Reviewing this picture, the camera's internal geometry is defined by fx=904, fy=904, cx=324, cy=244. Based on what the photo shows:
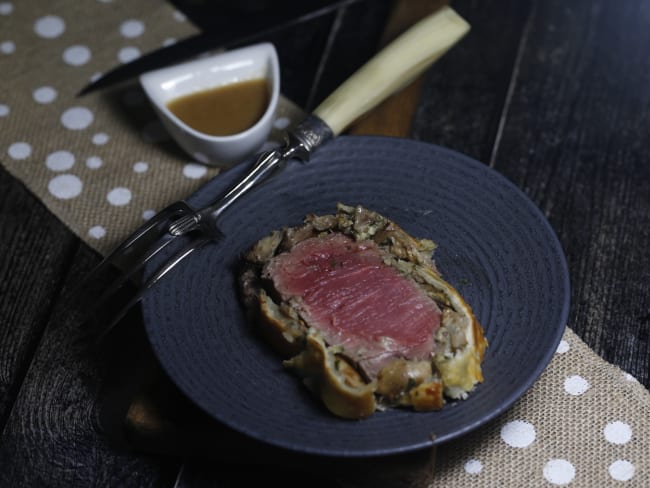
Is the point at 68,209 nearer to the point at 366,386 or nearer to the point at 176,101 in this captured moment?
the point at 176,101

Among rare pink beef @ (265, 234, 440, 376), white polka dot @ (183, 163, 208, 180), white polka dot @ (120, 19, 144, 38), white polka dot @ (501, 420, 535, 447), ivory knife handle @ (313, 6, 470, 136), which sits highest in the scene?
ivory knife handle @ (313, 6, 470, 136)

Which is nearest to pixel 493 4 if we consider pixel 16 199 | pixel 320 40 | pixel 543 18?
pixel 543 18

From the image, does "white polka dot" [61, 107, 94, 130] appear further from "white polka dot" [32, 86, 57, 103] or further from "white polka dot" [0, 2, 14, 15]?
"white polka dot" [0, 2, 14, 15]

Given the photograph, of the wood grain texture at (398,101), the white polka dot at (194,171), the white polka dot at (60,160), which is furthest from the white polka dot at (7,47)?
the wood grain texture at (398,101)

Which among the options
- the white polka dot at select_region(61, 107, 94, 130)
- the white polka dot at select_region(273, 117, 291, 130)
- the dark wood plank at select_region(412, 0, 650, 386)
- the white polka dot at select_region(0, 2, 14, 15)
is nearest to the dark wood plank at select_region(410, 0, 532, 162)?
the dark wood plank at select_region(412, 0, 650, 386)

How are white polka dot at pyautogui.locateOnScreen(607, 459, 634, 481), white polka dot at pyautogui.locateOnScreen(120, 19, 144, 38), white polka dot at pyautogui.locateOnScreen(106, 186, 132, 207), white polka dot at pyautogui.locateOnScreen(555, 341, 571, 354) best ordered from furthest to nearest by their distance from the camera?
white polka dot at pyautogui.locateOnScreen(120, 19, 144, 38) → white polka dot at pyautogui.locateOnScreen(106, 186, 132, 207) → white polka dot at pyautogui.locateOnScreen(555, 341, 571, 354) → white polka dot at pyautogui.locateOnScreen(607, 459, 634, 481)

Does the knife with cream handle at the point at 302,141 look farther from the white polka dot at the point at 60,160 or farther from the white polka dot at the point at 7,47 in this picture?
the white polka dot at the point at 7,47

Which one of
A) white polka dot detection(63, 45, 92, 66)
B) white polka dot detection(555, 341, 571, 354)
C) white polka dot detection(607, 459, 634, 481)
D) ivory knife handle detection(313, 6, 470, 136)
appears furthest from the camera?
white polka dot detection(63, 45, 92, 66)

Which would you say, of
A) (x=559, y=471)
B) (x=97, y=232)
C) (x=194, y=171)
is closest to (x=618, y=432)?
(x=559, y=471)
